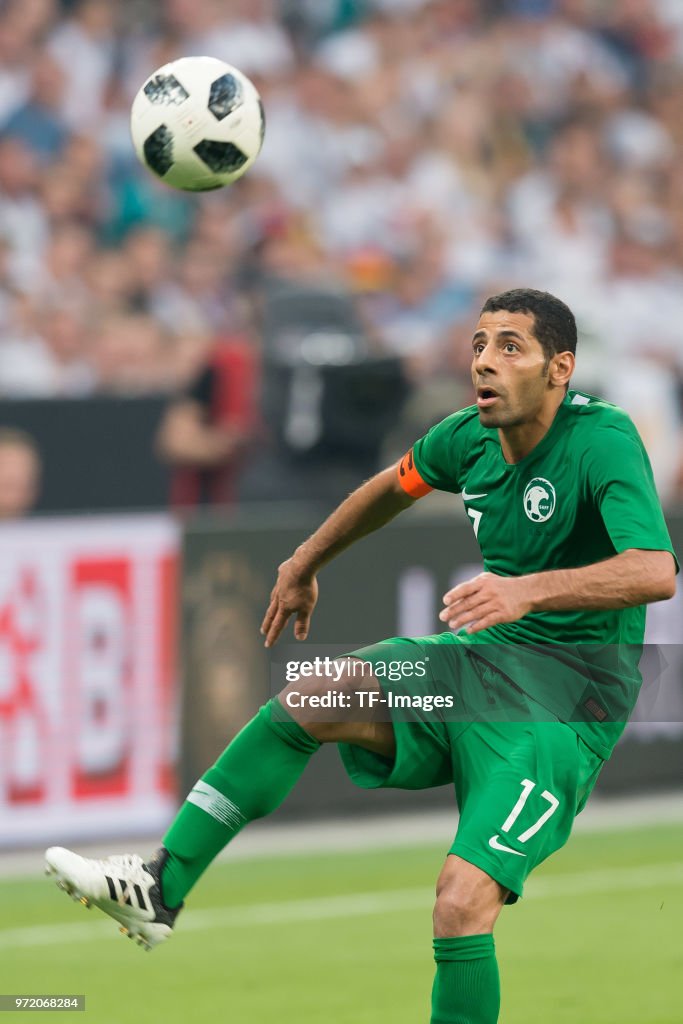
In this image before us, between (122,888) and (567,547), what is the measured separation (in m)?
1.54

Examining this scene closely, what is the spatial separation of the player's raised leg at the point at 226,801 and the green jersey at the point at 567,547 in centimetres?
46

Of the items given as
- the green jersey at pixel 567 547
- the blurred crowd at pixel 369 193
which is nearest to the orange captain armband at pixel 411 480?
the green jersey at pixel 567 547

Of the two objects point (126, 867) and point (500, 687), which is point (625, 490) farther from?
point (126, 867)

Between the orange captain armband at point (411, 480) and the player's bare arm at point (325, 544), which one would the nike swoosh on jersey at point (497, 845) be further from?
the orange captain armband at point (411, 480)

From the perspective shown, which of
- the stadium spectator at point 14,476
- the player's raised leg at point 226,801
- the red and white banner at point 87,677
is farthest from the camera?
the stadium spectator at point 14,476

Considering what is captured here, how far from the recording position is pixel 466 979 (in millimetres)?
4574

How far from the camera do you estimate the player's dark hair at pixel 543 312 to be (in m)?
4.80

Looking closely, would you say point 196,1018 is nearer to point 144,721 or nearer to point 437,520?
point 144,721

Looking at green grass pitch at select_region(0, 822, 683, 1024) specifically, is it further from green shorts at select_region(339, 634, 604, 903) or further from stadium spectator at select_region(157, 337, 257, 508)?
stadium spectator at select_region(157, 337, 257, 508)

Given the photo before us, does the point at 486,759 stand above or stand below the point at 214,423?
below

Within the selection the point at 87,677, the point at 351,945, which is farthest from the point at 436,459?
the point at 87,677

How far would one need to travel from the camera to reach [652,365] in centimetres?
1378

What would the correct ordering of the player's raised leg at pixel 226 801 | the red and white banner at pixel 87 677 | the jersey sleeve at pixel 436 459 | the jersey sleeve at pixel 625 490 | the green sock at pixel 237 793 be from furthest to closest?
1. the red and white banner at pixel 87 677
2. the jersey sleeve at pixel 436 459
3. the green sock at pixel 237 793
4. the player's raised leg at pixel 226 801
5. the jersey sleeve at pixel 625 490

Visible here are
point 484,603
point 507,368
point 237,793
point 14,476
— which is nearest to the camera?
point 484,603
